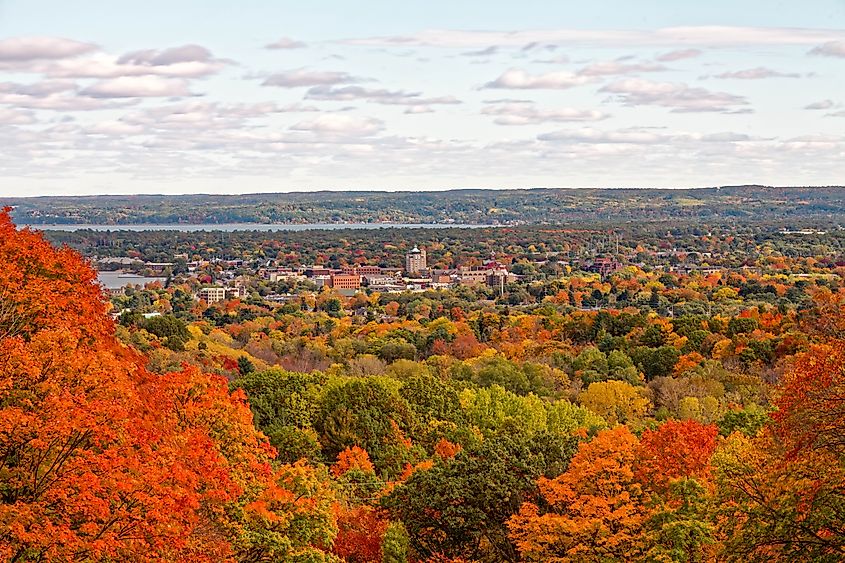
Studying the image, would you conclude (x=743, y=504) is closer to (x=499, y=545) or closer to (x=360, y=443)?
(x=499, y=545)

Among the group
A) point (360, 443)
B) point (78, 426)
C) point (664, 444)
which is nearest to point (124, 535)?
point (78, 426)

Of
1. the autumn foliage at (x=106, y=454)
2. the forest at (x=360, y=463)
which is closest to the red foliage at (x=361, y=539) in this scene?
the forest at (x=360, y=463)

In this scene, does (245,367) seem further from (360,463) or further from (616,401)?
(360,463)

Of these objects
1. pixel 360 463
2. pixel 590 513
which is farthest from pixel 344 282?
pixel 590 513

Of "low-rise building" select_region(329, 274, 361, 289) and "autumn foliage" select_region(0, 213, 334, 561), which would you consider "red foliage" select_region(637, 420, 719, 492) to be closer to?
"autumn foliage" select_region(0, 213, 334, 561)

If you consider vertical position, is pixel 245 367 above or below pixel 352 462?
below

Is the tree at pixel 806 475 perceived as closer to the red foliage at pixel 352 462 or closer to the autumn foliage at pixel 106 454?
the autumn foliage at pixel 106 454

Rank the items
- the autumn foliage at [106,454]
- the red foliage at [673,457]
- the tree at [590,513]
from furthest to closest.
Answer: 1. the red foliage at [673,457]
2. the tree at [590,513]
3. the autumn foliage at [106,454]

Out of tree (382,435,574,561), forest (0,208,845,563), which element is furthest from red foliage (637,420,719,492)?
tree (382,435,574,561)
